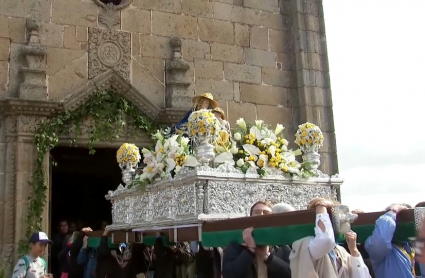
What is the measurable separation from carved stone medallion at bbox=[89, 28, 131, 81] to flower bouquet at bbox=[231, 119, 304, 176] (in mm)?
3946

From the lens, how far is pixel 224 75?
9.52 metres

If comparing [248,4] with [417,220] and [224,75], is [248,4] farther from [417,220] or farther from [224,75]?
[417,220]

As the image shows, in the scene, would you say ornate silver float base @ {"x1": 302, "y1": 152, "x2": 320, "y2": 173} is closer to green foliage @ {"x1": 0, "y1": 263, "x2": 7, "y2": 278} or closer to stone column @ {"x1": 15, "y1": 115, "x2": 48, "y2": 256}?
stone column @ {"x1": 15, "y1": 115, "x2": 48, "y2": 256}

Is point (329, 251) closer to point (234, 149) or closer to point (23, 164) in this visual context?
point (234, 149)

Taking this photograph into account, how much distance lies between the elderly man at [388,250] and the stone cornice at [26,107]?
5.90 meters

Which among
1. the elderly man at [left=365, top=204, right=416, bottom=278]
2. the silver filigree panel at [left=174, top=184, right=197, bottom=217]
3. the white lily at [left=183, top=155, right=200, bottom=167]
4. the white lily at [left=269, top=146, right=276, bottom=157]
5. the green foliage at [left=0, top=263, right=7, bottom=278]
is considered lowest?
the green foliage at [left=0, top=263, right=7, bottom=278]

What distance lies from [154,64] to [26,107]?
7.41 ft

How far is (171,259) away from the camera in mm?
5441

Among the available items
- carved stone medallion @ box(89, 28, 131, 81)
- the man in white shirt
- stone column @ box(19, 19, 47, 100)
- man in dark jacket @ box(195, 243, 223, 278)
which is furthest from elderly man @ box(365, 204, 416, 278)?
carved stone medallion @ box(89, 28, 131, 81)

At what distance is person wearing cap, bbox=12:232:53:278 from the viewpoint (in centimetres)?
503

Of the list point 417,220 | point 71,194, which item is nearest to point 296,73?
point 71,194

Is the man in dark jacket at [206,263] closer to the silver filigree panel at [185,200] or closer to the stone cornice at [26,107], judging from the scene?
the silver filigree panel at [185,200]

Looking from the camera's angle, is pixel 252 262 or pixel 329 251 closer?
pixel 329 251

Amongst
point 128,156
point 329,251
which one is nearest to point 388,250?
point 329,251
